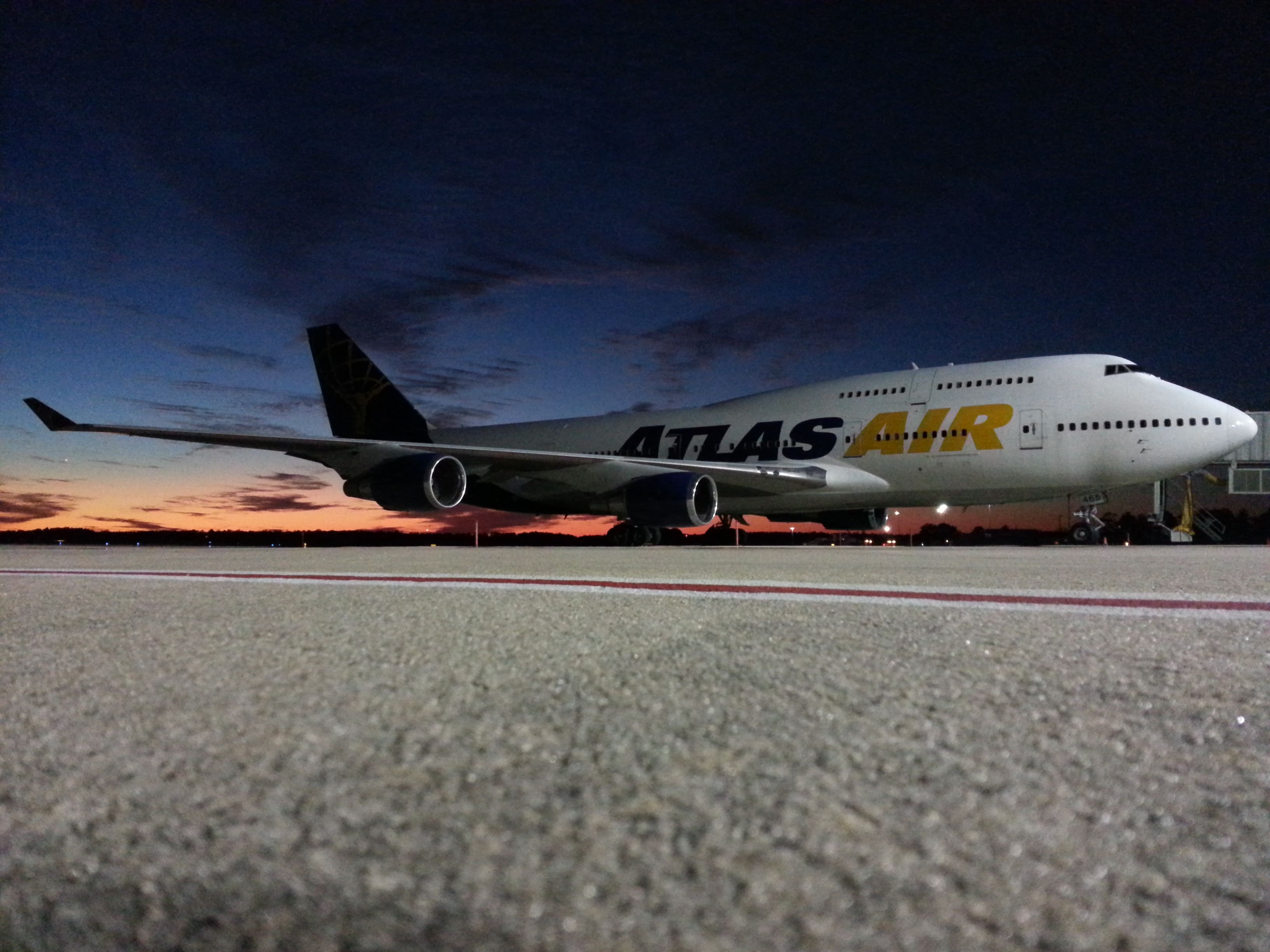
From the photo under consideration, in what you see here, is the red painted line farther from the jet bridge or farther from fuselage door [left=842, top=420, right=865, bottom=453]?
the jet bridge

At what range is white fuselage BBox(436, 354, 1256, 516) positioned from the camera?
1251 cm

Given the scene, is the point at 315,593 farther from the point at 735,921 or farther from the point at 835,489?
the point at 835,489

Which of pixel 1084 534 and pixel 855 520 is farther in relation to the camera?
pixel 855 520

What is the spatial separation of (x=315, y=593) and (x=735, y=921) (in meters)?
3.82

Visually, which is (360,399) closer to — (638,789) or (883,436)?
(883,436)

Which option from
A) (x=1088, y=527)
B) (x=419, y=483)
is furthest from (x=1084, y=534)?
(x=419, y=483)

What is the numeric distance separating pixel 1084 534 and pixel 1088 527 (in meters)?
0.14

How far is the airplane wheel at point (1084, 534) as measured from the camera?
44.4ft

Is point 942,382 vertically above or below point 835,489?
above

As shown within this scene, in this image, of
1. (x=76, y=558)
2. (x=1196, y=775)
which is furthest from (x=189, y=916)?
(x=76, y=558)

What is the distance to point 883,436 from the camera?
13.6m

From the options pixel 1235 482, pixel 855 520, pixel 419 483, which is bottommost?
pixel 855 520

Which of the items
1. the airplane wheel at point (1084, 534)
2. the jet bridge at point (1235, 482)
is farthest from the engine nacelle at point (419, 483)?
the jet bridge at point (1235, 482)

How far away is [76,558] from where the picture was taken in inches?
374
